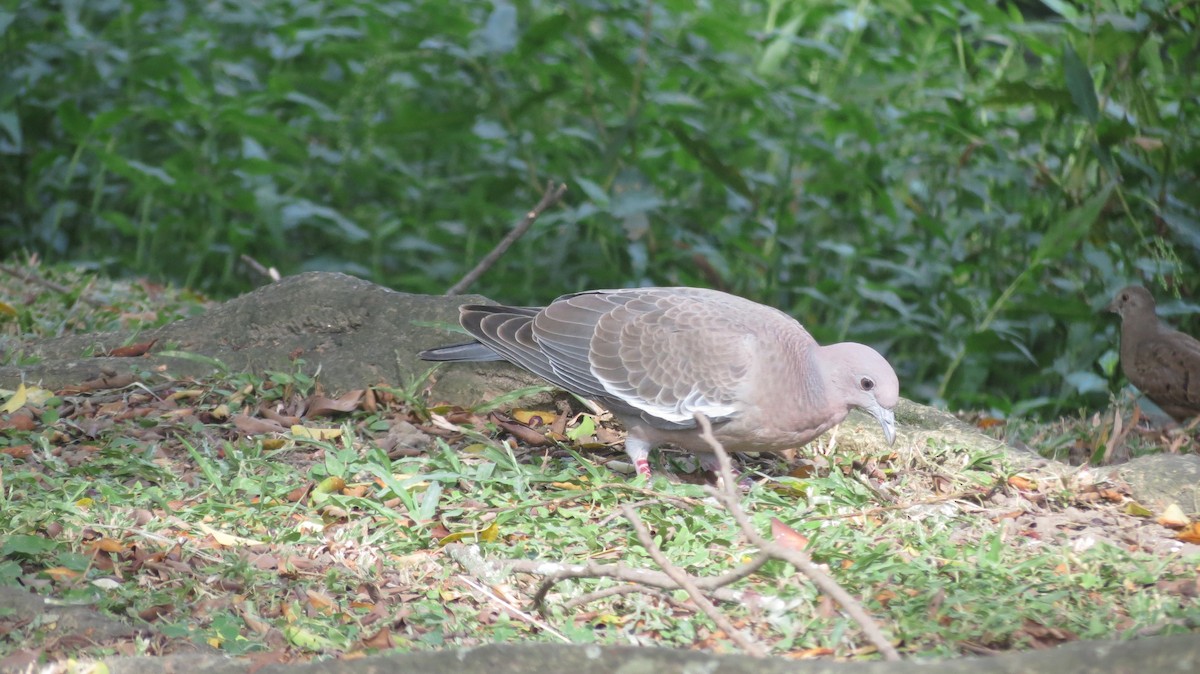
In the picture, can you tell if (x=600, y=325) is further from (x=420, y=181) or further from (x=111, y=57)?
(x=111, y=57)

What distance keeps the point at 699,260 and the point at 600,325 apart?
2.56 metres

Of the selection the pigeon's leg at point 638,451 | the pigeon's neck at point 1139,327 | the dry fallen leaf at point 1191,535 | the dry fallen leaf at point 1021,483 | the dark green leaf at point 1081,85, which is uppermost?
the dark green leaf at point 1081,85

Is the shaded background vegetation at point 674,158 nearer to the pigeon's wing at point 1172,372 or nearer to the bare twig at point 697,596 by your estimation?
the pigeon's wing at point 1172,372

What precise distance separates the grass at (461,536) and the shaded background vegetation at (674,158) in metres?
1.90

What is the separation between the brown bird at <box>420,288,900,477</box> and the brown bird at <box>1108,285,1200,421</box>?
1734 mm

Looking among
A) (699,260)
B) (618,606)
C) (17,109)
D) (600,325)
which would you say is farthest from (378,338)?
(17,109)

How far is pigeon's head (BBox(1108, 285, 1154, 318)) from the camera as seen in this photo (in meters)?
4.90

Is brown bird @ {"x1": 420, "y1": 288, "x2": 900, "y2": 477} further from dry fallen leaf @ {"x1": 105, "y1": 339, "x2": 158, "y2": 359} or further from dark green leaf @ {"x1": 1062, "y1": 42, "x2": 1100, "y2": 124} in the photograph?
dark green leaf @ {"x1": 1062, "y1": 42, "x2": 1100, "y2": 124}

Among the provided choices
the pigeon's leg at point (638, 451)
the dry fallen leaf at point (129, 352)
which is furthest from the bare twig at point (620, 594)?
the dry fallen leaf at point (129, 352)

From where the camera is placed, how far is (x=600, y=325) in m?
3.87

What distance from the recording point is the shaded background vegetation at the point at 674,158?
211 inches

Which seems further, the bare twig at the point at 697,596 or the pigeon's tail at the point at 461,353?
the pigeon's tail at the point at 461,353

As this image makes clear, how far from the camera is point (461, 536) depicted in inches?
125

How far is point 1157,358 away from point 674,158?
9.78ft
